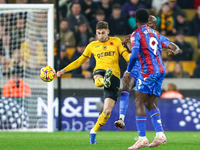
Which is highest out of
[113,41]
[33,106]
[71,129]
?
[113,41]

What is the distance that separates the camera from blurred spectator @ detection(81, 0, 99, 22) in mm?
12109

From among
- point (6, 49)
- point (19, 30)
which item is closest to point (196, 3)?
point (19, 30)

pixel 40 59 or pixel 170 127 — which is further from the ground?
pixel 40 59

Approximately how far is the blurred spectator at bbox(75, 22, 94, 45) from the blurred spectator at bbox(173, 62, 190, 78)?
8.80ft

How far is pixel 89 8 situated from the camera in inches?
480

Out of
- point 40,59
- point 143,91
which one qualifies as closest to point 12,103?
point 40,59

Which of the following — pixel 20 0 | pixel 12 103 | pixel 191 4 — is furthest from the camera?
pixel 191 4

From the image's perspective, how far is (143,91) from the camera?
196 inches

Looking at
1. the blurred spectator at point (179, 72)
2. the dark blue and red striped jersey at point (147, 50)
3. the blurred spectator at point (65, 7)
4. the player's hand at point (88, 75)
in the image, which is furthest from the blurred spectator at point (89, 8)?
the dark blue and red striped jersey at point (147, 50)

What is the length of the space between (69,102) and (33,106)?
900 millimetres

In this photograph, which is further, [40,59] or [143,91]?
[40,59]

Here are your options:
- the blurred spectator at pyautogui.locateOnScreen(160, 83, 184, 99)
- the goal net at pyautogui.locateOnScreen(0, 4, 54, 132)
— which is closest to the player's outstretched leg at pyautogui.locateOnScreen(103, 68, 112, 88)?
the goal net at pyautogui.locateOnScreen(0, 4, 54, 132)

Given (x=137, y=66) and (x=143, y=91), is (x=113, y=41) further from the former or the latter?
(x=143, y=91)

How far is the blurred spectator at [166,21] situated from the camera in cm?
1209
